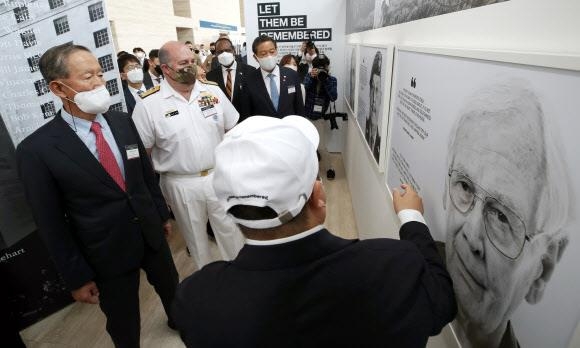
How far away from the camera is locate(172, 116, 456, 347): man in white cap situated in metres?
0.72

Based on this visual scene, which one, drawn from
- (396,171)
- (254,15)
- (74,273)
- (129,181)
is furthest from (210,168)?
(254,15)

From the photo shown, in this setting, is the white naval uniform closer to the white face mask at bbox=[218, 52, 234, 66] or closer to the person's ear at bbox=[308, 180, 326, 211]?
the white face mask at bbox=[218, 52, 234, 66]

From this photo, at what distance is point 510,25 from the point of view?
740 mm

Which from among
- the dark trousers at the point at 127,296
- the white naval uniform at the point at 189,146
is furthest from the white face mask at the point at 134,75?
the dark trousers at the point at 127,296

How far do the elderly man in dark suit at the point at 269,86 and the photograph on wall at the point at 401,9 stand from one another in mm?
919

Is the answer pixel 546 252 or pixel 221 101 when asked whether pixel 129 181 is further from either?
pixel 546 252

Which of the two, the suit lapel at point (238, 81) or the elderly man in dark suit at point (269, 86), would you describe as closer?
the elderly man in dark suit at point (269, 86)

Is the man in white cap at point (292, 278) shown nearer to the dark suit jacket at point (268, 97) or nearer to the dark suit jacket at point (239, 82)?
the dark suit jacket at point (268, 97)

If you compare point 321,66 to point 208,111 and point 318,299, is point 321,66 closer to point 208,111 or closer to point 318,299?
point 208,111

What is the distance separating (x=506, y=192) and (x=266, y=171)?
0.53 meters

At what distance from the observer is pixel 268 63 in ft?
11.3

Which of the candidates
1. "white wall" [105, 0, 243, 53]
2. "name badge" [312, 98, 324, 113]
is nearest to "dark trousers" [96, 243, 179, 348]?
"name badge" [312, 98, 324, 113]

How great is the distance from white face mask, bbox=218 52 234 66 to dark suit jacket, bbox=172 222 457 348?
336 centimetres

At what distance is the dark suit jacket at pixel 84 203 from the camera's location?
1.53 meters
